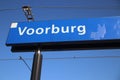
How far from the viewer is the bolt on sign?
6.40 ft

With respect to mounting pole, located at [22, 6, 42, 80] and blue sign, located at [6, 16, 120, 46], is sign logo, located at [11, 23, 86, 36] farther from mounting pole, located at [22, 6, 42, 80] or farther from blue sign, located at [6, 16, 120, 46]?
mounting pole, located at [22, 6, 42, 80]

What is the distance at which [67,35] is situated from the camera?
2012 millimetres

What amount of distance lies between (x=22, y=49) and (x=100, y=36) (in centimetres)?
73

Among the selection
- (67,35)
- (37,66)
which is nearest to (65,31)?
(67,35)

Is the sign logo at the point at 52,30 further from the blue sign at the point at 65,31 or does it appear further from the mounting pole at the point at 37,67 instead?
the mounting pole at the point at 37,67

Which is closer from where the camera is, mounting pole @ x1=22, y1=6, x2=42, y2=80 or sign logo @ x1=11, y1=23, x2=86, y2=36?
mounting pole @ x1=22, y1=6, x2=42, y2=80

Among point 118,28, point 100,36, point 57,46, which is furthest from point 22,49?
point 118,28

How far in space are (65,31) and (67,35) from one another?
47mm

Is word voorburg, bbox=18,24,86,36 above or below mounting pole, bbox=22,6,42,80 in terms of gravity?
above

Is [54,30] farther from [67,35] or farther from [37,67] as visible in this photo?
[37,67]

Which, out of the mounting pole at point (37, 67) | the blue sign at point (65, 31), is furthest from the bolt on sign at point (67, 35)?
the mounting pole at point (37, 67)

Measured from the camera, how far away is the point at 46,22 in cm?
215

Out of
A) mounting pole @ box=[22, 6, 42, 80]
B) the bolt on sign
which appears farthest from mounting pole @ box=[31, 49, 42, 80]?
the bolt on sign

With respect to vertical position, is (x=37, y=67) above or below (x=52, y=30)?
below
